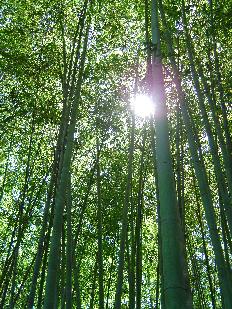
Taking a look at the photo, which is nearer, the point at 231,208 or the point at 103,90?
the point at 231,208

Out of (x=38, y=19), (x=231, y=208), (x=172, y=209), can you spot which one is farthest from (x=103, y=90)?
(x=172, y=209)

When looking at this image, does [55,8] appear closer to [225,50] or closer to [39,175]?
[225,50]

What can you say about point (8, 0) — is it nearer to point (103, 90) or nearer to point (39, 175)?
point (103, 90)

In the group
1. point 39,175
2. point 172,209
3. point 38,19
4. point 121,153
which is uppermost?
point 38,19

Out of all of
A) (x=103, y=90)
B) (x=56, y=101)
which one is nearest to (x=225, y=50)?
(x=103, y=90)

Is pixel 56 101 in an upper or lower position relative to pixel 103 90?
lower

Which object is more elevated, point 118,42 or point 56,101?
point 118,42

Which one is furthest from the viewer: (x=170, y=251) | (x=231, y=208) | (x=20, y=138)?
(x=20, y=138)

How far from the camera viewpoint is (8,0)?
819 cm

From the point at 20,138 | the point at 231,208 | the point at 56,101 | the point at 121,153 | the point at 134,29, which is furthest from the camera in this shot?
the point at 121,153

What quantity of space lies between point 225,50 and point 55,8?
3.28m

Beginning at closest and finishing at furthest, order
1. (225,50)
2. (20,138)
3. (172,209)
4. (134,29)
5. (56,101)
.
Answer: (172,209) < (225,50) < (56,101) < (134,29) < (20,138)

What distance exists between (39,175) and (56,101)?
272cm

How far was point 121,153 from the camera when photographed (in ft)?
33.1
